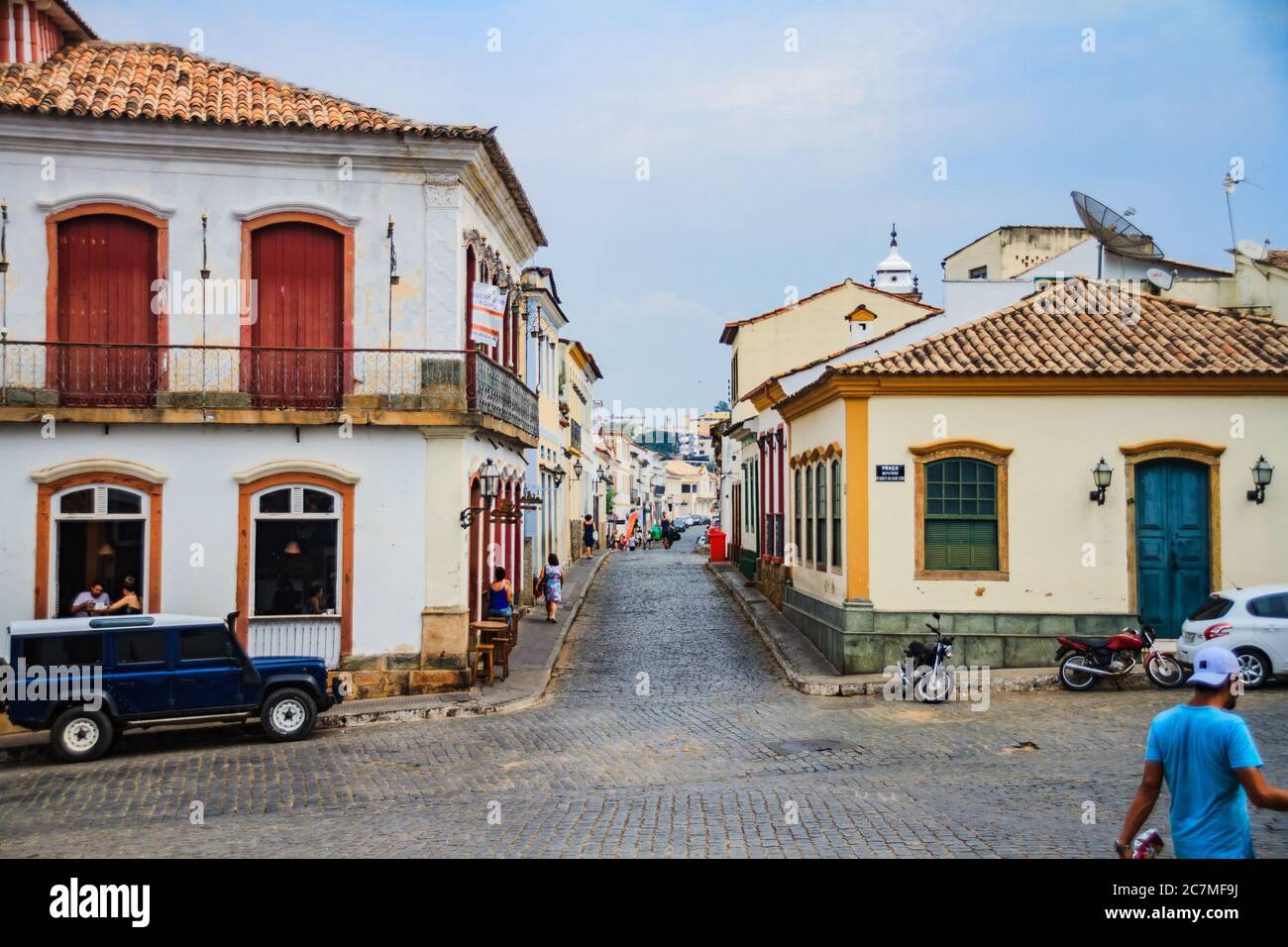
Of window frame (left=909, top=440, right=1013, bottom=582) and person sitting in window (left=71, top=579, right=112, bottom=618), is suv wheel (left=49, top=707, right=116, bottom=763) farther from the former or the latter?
window frame (left=909, top=440, right=1013, bottom=582)

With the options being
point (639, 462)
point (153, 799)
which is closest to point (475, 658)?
point (153, 799)

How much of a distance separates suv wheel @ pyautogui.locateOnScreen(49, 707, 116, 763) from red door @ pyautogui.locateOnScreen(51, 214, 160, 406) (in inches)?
195

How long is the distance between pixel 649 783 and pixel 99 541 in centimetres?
947

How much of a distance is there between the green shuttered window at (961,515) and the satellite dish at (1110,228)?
889 cm

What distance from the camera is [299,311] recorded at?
1720cm

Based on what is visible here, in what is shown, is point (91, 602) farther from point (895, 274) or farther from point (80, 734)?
point (895, 274)

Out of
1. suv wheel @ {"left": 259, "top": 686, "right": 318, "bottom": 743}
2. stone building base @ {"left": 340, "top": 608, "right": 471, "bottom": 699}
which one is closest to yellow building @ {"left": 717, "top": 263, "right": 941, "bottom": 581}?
stone building base @ {"left": 340, "top": 608, "right": 471, "bottom": 699}

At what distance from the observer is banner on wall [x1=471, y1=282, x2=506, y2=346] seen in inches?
704

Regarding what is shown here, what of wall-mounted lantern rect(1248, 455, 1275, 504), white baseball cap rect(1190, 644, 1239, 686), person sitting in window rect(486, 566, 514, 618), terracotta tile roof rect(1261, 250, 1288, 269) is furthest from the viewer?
terracotta tile roof rect(1261, 250, 1288, 269)

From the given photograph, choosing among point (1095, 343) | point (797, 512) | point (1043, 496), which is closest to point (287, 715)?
point (1043, 496)
